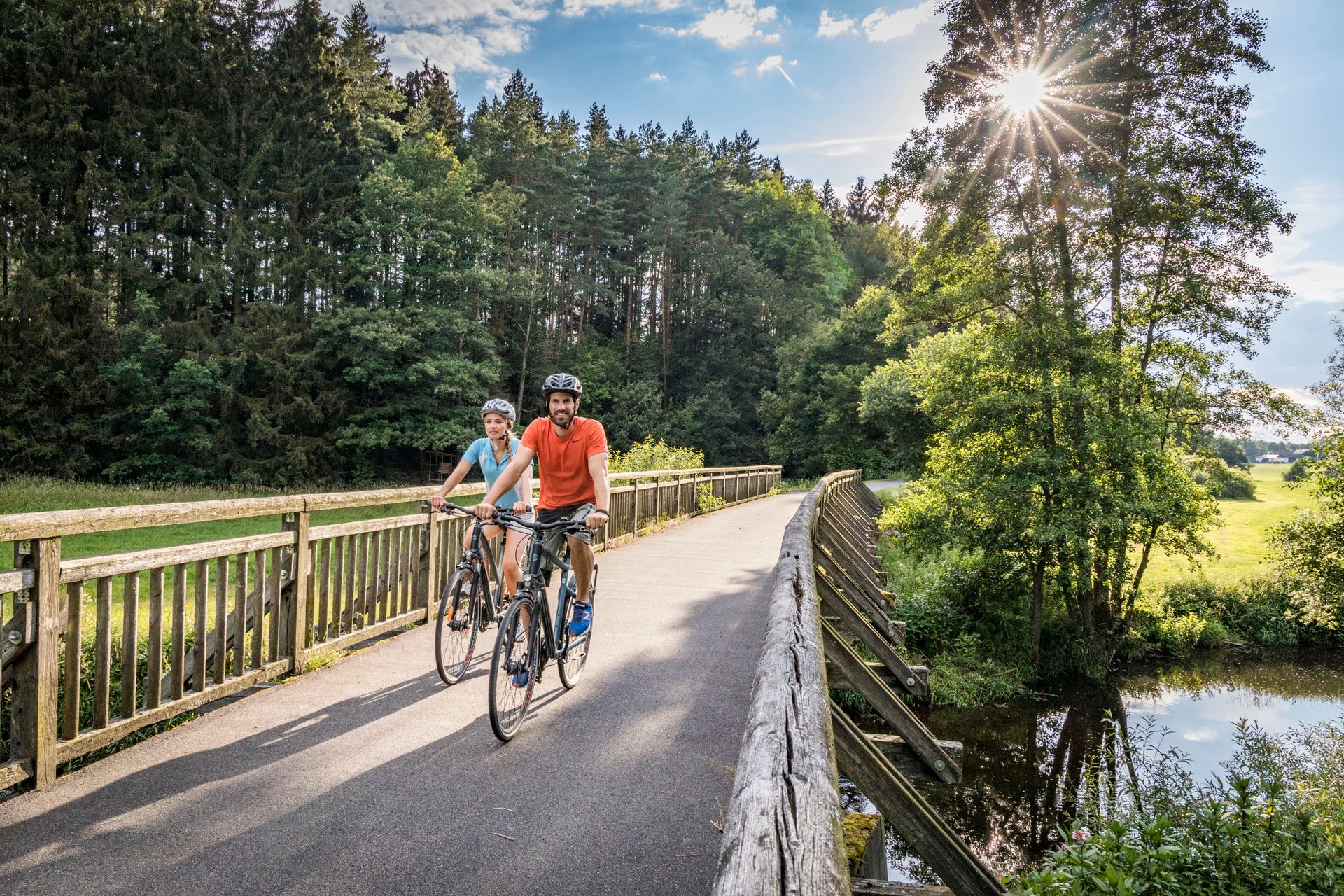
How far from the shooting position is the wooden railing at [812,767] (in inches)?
52.4

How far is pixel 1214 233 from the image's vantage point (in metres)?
13.2

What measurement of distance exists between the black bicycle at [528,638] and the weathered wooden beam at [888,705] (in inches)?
66.2

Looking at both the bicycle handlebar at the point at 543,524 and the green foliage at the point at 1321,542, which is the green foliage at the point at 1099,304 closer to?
the green foliage at the point at 1321,542

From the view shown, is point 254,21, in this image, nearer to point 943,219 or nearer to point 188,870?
point 943,219

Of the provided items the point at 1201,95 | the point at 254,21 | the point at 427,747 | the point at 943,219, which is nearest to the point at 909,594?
the point at 943,219

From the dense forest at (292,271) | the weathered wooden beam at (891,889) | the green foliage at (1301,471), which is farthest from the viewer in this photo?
the dense forest at (292,271)

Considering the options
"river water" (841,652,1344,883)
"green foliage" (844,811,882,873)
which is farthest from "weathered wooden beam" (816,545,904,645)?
"green foliage" (844,811,882,873)

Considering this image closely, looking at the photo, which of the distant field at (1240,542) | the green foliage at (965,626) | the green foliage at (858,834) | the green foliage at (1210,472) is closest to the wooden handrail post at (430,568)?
the green foliage at (858,834)

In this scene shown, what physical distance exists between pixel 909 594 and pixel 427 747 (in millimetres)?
11609

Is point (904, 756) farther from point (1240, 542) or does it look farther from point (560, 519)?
point (1240, 542)

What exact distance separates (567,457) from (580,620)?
110 cm

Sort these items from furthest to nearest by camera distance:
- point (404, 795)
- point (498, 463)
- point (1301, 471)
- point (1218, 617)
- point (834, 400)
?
point (834, 400), point (1218, 617), point (1301, 471), point (498, 463), point (404, 795)

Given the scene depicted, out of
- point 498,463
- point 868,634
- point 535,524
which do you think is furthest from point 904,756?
point 498,463

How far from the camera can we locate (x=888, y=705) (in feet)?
14.7
